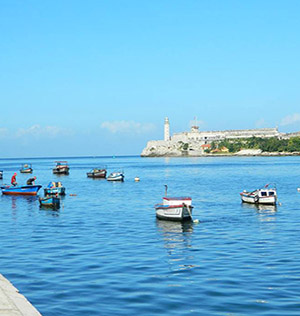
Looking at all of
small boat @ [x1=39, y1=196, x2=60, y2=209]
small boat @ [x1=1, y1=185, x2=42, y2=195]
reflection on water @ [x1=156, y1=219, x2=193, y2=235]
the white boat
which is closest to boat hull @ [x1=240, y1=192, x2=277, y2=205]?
the white boat

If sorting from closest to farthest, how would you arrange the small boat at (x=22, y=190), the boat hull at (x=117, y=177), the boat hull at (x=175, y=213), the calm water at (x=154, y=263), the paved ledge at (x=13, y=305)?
the paved ledge at (x=13, y=305) < the calm water at (x=154, y=263) < the boat hull at (x=175, y=213) < the small boat at (x=22, y=190) < the boat hull at (x=117, y=177)

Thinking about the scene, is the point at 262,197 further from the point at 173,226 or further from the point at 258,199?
the point at 173,226

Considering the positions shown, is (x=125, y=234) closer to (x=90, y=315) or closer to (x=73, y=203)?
(x=90, y=315)

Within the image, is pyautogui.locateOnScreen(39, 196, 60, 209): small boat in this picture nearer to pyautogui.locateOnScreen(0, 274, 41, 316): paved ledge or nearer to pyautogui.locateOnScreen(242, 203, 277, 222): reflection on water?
pyautogui.locateOnScreen(242, 203, 277, 222): reflection on water

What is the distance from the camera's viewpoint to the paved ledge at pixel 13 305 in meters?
14.5

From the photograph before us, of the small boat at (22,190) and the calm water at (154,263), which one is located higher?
the small boat at (22,190)

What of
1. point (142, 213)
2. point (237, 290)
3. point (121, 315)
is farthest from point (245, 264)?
point (142, 213)

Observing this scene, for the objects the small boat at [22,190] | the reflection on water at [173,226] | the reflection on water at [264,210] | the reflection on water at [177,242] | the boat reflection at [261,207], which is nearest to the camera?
the reflection on water at [177,242]

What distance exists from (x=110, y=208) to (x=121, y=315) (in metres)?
36.6

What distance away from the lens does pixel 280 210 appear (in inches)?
1930

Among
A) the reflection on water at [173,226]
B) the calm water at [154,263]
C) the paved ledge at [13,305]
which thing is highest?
the paved ledge at [13,305]

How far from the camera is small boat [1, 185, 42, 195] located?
7025 cm

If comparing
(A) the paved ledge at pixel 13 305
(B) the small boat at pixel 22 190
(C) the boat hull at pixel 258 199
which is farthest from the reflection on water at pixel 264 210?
(B) the small boat at pixel 22 190

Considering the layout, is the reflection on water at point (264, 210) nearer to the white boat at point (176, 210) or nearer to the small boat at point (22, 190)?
the white boat at point (176, 210)
